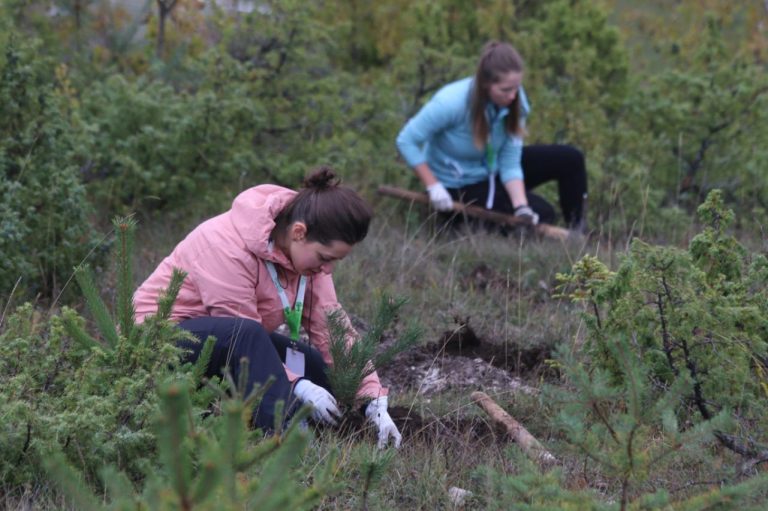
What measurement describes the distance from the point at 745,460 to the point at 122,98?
12.9ft

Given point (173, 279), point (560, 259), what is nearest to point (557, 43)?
point (560, 259)

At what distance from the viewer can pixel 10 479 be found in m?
2.69

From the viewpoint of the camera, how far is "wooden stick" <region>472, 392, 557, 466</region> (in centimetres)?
304

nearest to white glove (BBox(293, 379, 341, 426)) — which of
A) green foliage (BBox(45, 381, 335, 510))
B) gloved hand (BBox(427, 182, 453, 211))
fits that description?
green foliage (BBox(45, 381, 335, 510))

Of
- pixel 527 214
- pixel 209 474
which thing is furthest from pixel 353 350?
pixel 527 214

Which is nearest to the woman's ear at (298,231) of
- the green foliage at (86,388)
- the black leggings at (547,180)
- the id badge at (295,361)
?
the id badge at (295,361)

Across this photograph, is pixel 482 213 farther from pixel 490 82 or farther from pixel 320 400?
pixel 320 400

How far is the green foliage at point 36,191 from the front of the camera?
14.1ft

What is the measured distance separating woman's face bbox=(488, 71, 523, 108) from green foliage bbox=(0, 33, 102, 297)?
7.77ft

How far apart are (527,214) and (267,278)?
9.62 ft

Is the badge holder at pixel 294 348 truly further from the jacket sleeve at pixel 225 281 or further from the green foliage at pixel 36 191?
the green foliage at pixel 36 191

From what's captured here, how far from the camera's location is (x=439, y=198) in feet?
20.1

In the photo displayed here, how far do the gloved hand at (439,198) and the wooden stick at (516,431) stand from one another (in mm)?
2574

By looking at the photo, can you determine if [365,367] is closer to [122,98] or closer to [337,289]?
[337,289]
